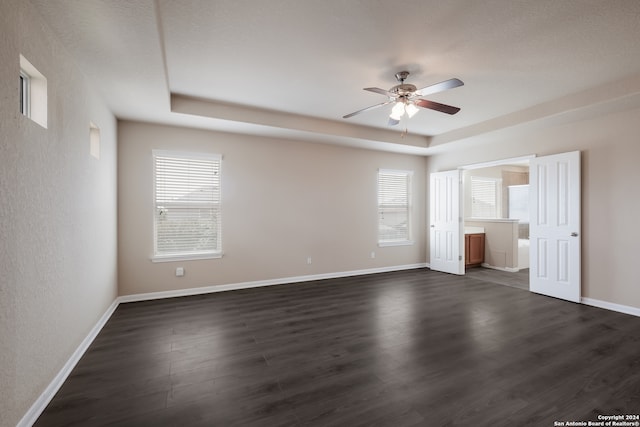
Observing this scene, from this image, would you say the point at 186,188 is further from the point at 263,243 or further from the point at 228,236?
the point at 263,243

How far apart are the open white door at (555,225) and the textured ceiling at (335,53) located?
0.92 meters

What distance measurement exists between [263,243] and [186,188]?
1511 mm

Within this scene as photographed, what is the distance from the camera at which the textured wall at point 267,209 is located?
14.0 feet

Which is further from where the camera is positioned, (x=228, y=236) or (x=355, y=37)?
(x=228, y=236)

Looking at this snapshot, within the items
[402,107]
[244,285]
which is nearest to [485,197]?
[402,107]

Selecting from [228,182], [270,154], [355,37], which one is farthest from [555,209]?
[228,182]

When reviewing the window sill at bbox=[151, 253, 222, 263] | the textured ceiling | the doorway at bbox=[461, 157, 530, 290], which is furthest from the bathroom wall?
the window sill at bbox=[151, 253, 222, 263]

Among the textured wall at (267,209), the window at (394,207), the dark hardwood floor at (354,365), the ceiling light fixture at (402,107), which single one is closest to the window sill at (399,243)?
the window at (394,207)

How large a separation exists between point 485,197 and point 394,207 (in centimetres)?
309

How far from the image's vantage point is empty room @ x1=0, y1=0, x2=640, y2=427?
1.93 meters

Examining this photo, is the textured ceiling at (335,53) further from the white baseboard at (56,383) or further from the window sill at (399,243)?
the window sill at (399,243)

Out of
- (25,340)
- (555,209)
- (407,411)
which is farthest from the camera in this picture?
(555,209)

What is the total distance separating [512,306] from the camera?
4023 mm

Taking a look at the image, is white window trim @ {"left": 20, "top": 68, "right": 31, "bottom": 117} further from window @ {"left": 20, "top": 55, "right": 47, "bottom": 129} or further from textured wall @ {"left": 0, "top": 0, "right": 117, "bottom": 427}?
textured wall @ {"left": 0, "top": 0, "right": 117, "bottom": 427}
